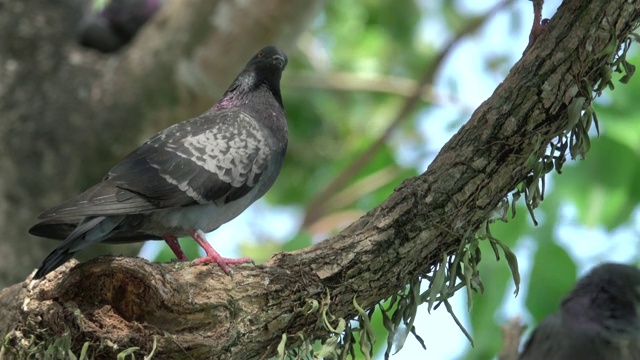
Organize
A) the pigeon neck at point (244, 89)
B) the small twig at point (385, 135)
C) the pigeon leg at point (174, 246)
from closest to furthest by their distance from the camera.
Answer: the pigeon leg at point (174, 246), the pigeon neck at point (244, 89), the small twig at point (385, 135)

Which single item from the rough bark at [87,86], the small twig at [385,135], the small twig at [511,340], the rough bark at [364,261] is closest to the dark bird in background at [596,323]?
the small twig at [511,340]

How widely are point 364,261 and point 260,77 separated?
130 cm

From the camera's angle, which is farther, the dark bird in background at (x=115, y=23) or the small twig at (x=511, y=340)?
the dark bird in background at (x=115, y=23)

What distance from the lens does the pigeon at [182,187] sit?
3229mm

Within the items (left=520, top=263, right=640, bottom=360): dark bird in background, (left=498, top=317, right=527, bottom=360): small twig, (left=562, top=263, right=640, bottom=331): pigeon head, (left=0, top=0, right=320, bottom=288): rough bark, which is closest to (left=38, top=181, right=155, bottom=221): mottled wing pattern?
(left=498, top=317, right=527, bottom=360): small twig

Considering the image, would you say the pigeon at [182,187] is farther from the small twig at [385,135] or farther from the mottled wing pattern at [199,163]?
the small twig at [385,135]

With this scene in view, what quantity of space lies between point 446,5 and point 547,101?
6.17 meters

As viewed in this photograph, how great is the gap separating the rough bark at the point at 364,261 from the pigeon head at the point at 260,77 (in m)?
1.10

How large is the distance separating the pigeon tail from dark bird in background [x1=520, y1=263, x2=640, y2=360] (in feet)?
9.19

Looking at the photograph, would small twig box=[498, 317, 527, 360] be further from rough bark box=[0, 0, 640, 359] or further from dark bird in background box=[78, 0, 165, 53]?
dark bird in background box=[78, 0, 165, 53]

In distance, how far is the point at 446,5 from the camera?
9055 mm

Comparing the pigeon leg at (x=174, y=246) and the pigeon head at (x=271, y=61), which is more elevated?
the pigeon head at (x=271, y=61)

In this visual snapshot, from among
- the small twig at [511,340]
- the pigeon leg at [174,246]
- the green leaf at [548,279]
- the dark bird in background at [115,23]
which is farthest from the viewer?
the dark bird in background at [115,23]

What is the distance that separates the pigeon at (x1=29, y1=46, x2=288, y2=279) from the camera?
10.6 feet
